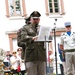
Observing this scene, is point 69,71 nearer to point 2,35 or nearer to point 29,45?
point 29,45

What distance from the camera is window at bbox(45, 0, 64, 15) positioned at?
26.6 m

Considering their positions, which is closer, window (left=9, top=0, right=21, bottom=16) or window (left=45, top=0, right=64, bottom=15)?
window (left=9, top=0, right=21, bottom=16)

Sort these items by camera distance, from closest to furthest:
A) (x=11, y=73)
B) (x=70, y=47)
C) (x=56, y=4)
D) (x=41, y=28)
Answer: (x=41, y=28) → (x=70, y=47) → (x=11, y=73) → (x=56, y=4)

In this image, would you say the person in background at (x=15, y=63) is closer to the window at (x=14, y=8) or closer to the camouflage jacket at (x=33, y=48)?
the camouflage jacket at (x=33, y=48)

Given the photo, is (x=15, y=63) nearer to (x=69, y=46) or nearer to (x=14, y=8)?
(x=69, y=46)

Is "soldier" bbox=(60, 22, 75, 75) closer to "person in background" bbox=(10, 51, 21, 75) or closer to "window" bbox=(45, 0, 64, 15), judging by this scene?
"person in background" bbox=(10, 51, 21, 75)

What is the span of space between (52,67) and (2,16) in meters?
7.77

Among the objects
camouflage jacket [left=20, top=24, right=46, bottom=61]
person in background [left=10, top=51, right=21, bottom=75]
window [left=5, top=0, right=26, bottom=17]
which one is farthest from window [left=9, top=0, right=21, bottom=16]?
camouflage jacket [left=20, top=24, right=46, bottom=61]

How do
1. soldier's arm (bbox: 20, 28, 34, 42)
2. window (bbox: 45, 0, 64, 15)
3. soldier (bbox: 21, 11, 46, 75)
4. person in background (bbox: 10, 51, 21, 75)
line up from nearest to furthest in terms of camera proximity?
1. soldier's arm (bbox: 20, 28, 34, 42)
2. soldier (bbox: 21, 11, 46, 75)
3. person in background (bbox: 10, 51, 21, 75)
4. window (bbox: 45, 0, 64, 15)

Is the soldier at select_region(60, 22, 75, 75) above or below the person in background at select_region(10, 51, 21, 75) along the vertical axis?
above

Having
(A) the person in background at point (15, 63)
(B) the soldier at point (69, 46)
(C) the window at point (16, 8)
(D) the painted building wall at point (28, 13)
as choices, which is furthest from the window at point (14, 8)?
(B) the soldier at point (69, 46)

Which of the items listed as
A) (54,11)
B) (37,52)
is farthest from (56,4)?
(37,52)

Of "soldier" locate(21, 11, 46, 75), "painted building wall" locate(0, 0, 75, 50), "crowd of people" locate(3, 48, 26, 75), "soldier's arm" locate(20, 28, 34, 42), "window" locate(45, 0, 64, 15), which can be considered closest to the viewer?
"soldier's arm" locate(20, 28, 34, 42)

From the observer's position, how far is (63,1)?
26656 mm
